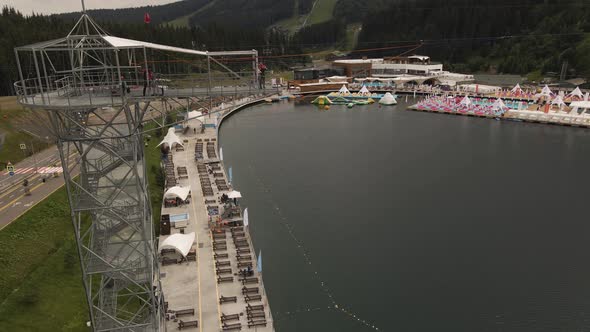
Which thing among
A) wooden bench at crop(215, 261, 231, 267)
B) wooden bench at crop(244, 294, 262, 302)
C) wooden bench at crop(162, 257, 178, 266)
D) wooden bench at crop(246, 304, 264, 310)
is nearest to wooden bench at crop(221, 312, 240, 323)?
wooden bench at crop(246, 304, 264, 310)

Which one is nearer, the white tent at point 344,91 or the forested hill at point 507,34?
the white tent at point 344,91

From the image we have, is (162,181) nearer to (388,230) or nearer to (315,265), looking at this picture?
(315,265)

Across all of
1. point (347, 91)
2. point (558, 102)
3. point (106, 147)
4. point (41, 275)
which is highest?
point (106, 147)

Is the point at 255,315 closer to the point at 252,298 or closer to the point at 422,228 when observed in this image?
the point at 252,298

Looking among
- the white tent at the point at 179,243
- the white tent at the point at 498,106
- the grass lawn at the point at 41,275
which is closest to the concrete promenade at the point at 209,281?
the white tent at the point at 179,243

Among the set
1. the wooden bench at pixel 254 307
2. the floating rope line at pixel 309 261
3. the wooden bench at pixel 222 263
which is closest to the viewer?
the wooden bench at pixel 254 307

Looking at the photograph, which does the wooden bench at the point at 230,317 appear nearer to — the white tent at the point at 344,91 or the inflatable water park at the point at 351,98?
the inflatable water park at the point at 351,98

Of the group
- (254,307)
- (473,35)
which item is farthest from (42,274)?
(473,35)
